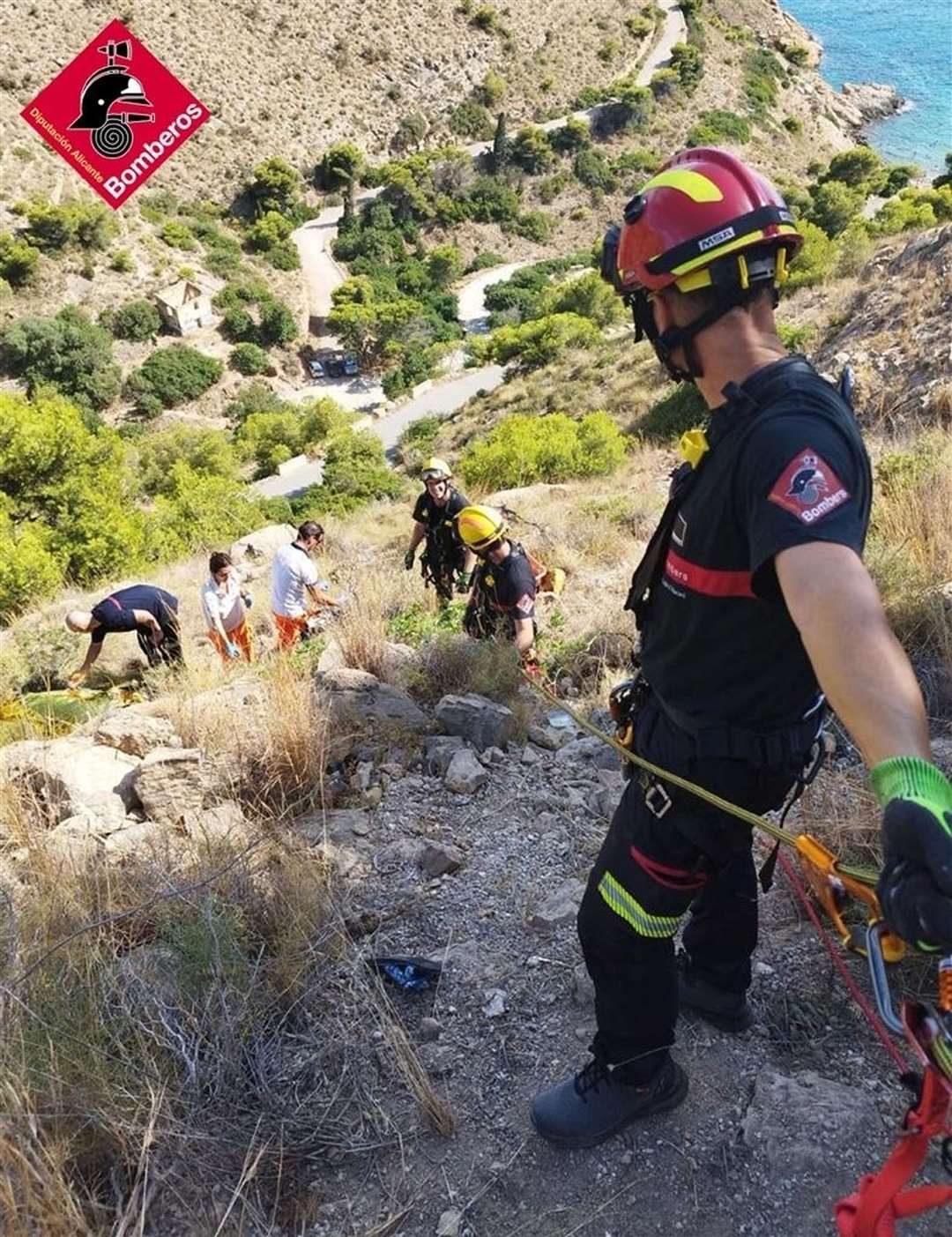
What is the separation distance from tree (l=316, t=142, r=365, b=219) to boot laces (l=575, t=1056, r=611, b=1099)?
54.1 metres

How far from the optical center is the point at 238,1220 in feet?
5.58

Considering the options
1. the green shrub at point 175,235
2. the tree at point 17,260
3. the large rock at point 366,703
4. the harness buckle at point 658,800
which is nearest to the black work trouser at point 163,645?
the large rock at point 366,703

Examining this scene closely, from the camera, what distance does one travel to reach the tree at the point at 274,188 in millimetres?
47031

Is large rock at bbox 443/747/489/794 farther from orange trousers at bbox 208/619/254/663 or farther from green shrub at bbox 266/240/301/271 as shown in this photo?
green shrub at bbox 266/240/301/271

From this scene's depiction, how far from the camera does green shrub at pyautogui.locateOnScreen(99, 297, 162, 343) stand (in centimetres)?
3934

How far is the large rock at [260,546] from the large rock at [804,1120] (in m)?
9.83

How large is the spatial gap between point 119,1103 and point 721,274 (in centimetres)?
199

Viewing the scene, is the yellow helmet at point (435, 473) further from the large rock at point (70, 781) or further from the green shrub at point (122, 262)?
the green shrub at point (122, 262)

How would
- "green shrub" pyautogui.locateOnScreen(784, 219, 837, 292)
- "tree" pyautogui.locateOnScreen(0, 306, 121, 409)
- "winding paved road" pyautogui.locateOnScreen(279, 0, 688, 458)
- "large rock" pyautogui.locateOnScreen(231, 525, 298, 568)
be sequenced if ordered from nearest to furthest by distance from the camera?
"large rock" pyautogui.locateOnScreen(231, 525, 298, 568)
"green shrub" pyautogui.locateOnScreen(784, 219, 837, 292)
"tree" pyautogui.locateOnScreen(0, 306, 121, 409)
"winding paved road" pyautogui.locateOnScreen(279, 0, 688, 458)

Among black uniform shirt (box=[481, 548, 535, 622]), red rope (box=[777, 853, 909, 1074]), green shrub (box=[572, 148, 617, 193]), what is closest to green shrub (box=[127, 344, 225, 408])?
green shrub (box=[572, 148, 617, 193])

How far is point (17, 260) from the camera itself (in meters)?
37.4

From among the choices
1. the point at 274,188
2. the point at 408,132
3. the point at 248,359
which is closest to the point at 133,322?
the point at 248,359

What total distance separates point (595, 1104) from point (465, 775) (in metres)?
1.67

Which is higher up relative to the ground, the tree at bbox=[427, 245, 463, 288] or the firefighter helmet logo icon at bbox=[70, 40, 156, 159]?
the firefighter helmet logo icon at bbox=[70, 40, 156, 159]
